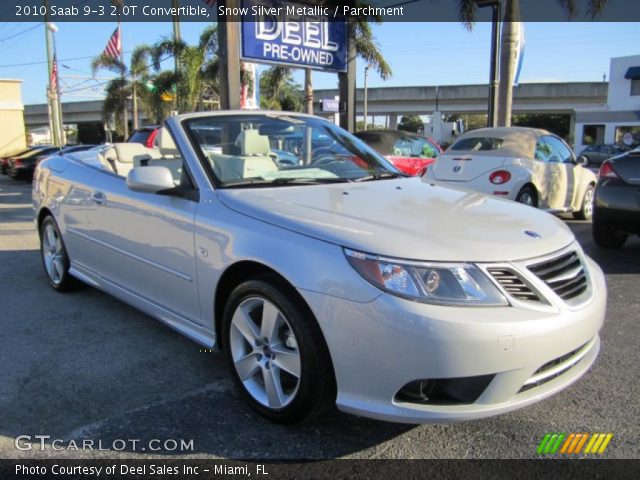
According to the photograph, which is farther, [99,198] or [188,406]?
[99,198]

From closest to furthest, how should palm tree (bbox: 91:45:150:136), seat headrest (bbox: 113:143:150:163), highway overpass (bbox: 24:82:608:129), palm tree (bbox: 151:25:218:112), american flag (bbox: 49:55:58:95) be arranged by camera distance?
1. seat headrest (bbox: 113:143:150:163)
2. palm tree (bbox: 151:25:218:112)
3. american flag (bbox: 49:55:58:95)
4. palm tree (bbox: 91:45:150:136)
5. highway overpass (bbox: 24:82:608:129)

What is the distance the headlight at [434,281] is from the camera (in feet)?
7.46

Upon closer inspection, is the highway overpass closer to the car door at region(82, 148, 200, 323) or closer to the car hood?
the car door at region(82, 148, 200, 323)

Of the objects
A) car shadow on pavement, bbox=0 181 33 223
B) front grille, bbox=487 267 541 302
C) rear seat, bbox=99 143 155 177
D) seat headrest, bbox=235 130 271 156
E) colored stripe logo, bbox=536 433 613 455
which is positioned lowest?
car shadow on pavement, bbox=0 181 33 223

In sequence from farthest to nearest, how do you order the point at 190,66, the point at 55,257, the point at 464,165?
the point at 190,66, the point at 464,165, the point at 55,257

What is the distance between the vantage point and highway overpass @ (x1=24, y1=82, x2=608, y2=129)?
51688 mm

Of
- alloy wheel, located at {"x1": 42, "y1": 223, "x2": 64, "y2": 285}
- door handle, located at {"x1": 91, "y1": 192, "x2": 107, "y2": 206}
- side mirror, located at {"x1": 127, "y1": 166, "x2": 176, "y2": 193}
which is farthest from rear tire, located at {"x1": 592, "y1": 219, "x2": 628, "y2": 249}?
alloy wheel, located at {"x1": 42, "y1": 223, "x2": 64, "y2": 285}

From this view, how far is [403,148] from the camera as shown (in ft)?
38.9

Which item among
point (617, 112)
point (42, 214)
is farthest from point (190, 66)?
point (617, 112)

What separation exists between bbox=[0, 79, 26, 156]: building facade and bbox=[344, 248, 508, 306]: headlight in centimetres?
3441

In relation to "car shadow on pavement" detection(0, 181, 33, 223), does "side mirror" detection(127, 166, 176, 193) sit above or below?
above

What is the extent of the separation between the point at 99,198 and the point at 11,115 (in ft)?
109

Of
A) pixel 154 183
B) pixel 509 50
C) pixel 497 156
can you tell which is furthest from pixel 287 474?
pixel 509 50
